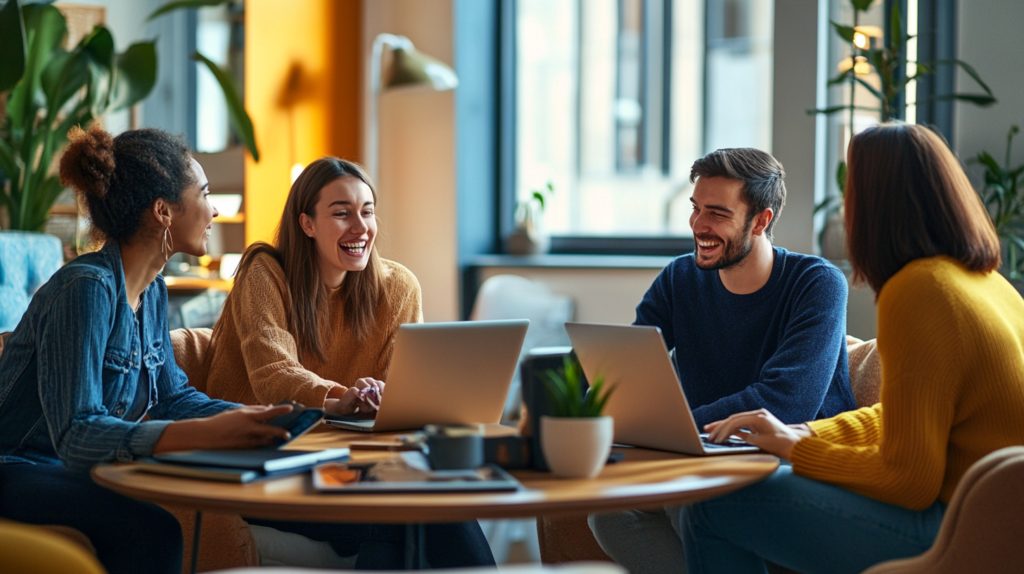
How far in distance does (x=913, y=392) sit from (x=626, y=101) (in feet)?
12.2

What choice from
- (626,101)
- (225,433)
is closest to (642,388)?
(225,433)

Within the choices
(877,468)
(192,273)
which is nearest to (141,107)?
(192,273)

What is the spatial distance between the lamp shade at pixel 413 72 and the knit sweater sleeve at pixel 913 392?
296 centimetres

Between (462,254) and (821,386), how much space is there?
285cm

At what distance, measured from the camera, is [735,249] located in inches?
79.8

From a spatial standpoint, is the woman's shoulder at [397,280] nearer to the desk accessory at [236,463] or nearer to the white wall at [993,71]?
the desk accessory at [236,463]

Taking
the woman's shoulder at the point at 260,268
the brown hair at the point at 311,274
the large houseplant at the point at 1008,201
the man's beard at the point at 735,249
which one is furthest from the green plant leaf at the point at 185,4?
the large houseplant at the point at 1008,201

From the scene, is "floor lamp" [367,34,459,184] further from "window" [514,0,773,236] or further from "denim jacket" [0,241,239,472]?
"denim jacket" [0,241,239,472]

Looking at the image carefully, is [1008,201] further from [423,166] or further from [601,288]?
[423,166]

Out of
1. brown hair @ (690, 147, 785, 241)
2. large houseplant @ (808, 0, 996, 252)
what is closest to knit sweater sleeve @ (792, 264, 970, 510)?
brown hair @ (690, 147, 785, 241)

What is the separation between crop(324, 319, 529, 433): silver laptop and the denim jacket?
1.21ft

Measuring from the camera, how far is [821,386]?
1869 millimetres

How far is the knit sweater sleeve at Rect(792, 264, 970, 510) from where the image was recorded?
1.35m

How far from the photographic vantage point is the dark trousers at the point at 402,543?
1.72 metres
